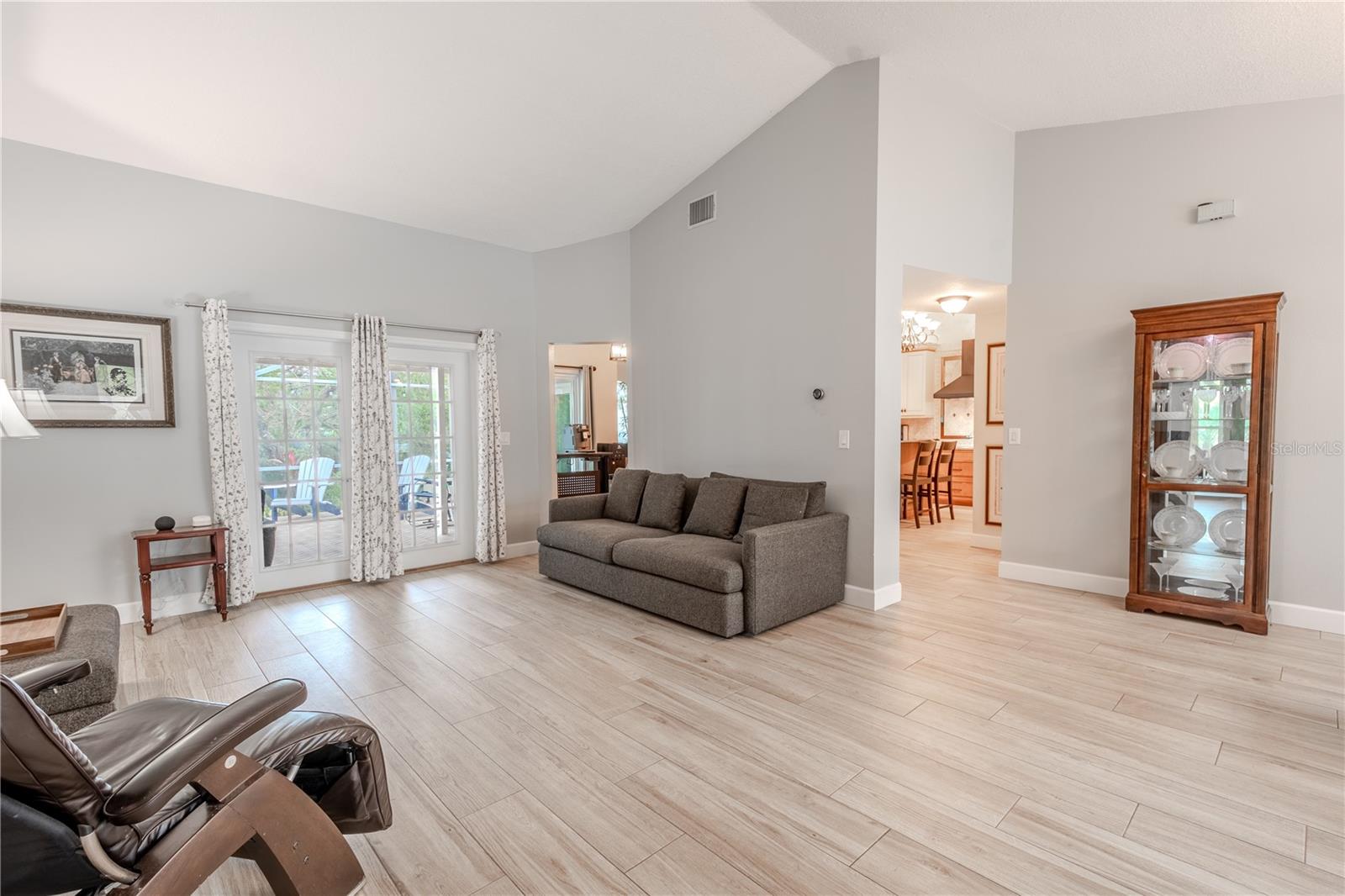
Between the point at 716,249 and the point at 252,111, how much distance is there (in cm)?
334

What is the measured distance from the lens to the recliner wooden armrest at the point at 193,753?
1327mm

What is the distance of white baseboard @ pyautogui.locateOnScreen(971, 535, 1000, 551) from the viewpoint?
6387 mm

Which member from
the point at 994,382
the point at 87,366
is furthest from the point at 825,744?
the point at 994,382

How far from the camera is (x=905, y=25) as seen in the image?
364 centimetres

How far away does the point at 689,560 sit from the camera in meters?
4.02

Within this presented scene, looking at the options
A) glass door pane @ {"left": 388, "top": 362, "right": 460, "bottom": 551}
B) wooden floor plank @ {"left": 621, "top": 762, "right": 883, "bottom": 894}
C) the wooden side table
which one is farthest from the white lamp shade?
wooden floor plank @ {"left": 621, "top": 762, "right": 883, "bottom": 894}

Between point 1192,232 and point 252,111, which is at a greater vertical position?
point 252,111

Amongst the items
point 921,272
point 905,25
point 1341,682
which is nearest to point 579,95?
point 905,25

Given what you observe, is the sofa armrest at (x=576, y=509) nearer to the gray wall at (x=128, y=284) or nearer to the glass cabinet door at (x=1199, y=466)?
the gray wall at (x=128, y=284)

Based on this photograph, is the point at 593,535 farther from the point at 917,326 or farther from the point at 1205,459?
the point at 917,326

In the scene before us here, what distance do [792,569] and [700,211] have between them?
127 inches

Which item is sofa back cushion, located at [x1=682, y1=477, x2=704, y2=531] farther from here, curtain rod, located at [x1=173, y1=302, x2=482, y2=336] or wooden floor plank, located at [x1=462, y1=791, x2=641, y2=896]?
wooden floor plank, located at [x1=462, y1=791, x2=641, y2=896]

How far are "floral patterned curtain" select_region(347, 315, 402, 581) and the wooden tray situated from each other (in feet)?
6.88

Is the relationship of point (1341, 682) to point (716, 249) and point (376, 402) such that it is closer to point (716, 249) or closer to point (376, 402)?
point (716, 249)
